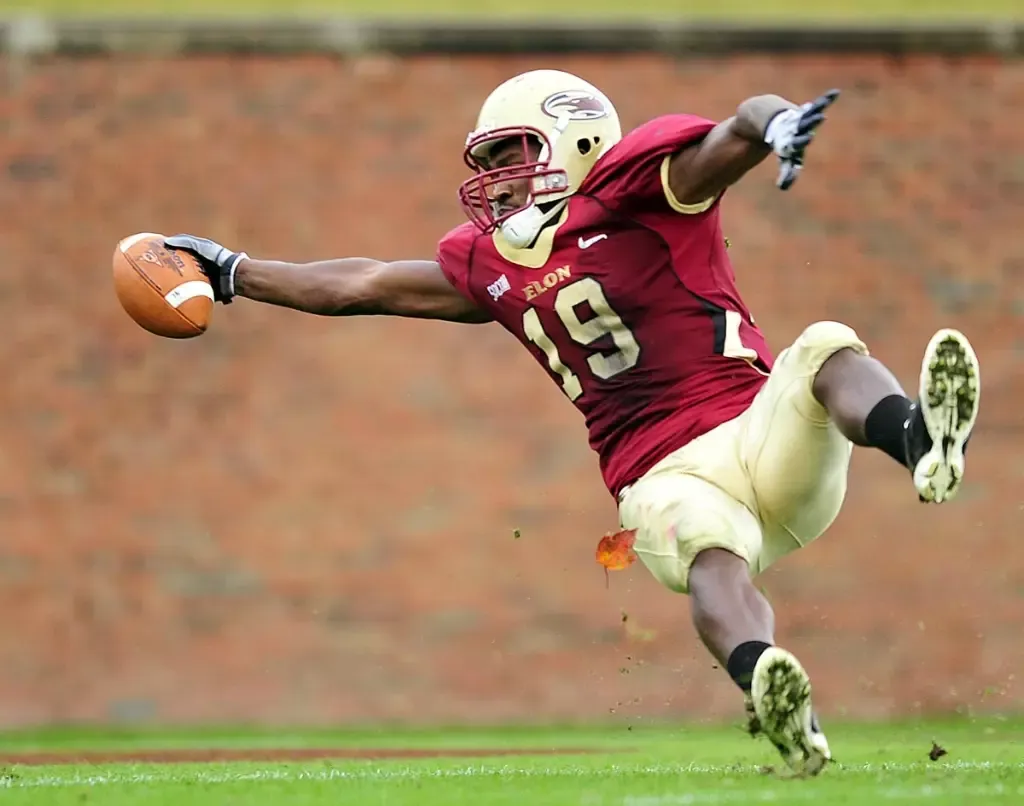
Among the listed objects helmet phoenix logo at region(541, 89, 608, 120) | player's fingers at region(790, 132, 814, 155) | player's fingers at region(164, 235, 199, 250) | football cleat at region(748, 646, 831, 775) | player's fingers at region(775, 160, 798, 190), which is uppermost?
helmet phoenix logo at region(541, 89, 608, 120)

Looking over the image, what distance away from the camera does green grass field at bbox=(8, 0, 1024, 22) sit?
35.5ft

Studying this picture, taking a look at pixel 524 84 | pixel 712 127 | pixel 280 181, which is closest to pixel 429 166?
pixel 280 181

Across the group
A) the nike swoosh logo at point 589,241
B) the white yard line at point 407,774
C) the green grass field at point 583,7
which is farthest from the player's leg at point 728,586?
the green grass field at point 583,7

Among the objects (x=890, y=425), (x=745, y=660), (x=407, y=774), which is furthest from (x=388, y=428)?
(x=890, y=425)

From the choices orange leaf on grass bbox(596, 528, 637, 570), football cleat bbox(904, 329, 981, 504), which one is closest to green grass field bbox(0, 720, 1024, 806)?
orange leaf on grass bbox(596, 528, 637, 570)

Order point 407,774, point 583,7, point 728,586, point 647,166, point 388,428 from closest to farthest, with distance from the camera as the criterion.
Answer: point 728,586
point 647,166
point 407,774
point 388,428
point 583,7

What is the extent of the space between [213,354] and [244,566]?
1.28 metres

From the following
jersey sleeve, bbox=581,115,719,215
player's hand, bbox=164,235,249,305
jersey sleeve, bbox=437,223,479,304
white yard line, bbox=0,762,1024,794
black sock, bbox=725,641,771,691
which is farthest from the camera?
player's hand, bbox=164,235,249,305

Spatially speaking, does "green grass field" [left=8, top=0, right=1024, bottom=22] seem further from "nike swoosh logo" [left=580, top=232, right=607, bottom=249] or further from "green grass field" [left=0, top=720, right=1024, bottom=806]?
"nike swoosh logo" [left=580, top=232, right=607, bottom=249]

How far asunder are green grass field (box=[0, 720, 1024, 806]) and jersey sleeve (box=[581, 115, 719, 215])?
1576 millimetres

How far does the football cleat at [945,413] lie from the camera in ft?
12.9

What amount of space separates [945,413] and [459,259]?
1.81 meters

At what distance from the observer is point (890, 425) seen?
4.08 metres

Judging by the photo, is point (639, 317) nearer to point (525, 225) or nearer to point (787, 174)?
point (525, 225)
